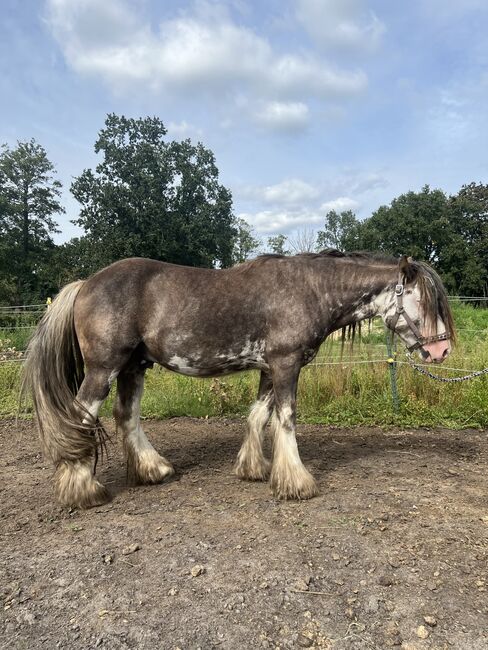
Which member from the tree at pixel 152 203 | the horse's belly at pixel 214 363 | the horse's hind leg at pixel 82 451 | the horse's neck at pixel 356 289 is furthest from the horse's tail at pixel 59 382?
the tree at pixel 152 203

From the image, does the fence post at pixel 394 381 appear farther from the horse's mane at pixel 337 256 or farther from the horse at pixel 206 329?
the horse at pixel 206 329

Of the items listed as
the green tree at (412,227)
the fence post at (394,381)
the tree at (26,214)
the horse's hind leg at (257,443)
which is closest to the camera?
→ the horse's hind leg at (257,443)

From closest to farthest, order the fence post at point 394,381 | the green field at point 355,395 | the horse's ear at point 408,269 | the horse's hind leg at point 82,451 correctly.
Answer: the horse's hind leg at point 82,451
the horse's ear at point 408,269
the green field at point 355,395
the fence post at point 394,381

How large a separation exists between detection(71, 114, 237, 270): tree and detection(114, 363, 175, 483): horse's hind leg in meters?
32.5

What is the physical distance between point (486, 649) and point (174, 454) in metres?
3.62

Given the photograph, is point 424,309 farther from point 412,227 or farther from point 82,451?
point 412,227

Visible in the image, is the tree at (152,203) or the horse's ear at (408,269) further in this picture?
the tree at (152,203)

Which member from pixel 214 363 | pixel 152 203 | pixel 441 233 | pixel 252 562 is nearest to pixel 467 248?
pixel 441 233

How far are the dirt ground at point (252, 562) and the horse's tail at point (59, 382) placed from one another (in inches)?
22.5

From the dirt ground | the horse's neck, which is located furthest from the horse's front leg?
the horse's neck

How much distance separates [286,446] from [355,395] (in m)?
3.52

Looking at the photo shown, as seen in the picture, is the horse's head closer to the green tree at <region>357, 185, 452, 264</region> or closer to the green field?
the green field

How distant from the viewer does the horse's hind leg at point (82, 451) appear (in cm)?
363

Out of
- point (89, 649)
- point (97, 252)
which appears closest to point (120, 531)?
point (89, 649)
